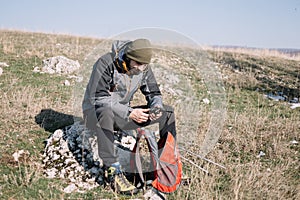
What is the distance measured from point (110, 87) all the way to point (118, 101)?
23cm

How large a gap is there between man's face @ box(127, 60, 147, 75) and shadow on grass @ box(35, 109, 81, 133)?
168 cm

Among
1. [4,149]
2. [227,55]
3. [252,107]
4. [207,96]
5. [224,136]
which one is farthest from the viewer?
[227,55]

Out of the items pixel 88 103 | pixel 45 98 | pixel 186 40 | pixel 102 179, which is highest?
pixel 186 40

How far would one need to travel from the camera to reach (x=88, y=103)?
417 cm

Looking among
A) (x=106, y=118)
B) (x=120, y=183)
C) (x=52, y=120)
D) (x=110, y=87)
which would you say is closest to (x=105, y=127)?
(x=106, y=118)

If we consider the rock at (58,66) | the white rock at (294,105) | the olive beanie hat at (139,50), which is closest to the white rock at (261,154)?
the olive beanie hat at (139,50)

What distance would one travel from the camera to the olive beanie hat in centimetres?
370

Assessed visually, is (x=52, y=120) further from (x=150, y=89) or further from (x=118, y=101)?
(x=150, y=89)

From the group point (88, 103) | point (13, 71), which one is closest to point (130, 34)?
point (88, 103)

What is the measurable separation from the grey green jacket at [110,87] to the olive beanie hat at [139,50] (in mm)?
342

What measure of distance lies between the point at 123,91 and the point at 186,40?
1.07 meters

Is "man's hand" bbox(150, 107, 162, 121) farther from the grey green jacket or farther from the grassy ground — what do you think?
the grassy ground

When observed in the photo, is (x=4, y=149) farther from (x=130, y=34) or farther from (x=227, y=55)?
(x=227, y=55)

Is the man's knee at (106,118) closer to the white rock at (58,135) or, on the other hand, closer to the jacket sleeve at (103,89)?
the jacket sleeve at (103,89)
